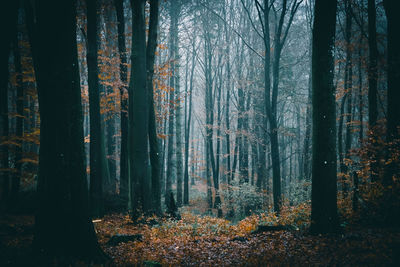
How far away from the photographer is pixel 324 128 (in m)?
6.07

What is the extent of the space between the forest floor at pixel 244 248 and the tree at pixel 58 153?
53 cm

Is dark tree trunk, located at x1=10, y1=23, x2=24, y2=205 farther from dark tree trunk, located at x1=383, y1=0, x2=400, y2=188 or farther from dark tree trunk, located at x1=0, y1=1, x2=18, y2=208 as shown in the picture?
dark tree trunk, located at x1=383, y1=0, x2=400, y2=188

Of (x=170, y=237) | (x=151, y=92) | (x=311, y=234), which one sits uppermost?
(x=151, y=92)

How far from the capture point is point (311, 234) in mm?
6145

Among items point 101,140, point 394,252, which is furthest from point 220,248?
point 101,140

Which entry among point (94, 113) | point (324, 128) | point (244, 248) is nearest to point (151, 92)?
point (94, 113)

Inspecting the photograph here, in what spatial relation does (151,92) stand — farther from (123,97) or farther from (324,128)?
(324,128)

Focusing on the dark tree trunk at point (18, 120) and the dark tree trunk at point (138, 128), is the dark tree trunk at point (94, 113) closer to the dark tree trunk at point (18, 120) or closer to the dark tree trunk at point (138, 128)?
the dark tree trunk at point (138, 128)

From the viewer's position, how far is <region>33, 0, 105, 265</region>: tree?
436 cm

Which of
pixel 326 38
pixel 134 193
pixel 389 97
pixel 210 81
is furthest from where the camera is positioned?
pixel 210 81

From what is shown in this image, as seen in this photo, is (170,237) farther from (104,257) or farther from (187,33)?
(187,33)

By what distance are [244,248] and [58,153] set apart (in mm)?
4723

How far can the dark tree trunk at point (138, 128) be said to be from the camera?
8.92 meters

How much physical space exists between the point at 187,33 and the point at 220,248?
16.8 m
